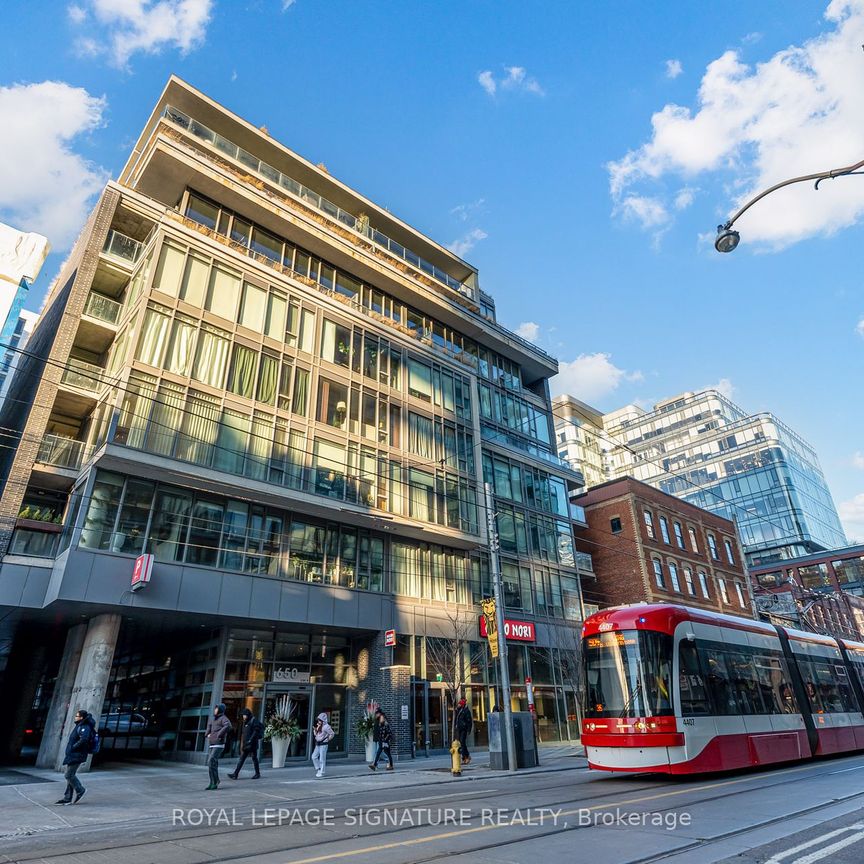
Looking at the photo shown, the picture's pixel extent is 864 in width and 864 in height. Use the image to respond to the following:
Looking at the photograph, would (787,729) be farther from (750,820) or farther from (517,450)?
(517,450)

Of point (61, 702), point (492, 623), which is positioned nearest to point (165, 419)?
point (61, 702)

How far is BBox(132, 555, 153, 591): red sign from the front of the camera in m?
17.4

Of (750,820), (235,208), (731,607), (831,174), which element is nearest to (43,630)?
(235,208)

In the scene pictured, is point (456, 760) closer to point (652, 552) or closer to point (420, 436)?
point (420, 436)

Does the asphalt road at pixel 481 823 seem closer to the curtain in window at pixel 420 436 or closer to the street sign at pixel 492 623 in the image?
the street sign at pixel 492 623

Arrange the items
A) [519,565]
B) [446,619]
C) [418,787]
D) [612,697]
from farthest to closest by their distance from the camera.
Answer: [519,565]
[446,619]
[418,787]
[612,697]

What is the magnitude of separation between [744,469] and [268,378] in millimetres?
83363

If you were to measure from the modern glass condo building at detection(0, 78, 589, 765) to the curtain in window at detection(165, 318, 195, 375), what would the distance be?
8cm

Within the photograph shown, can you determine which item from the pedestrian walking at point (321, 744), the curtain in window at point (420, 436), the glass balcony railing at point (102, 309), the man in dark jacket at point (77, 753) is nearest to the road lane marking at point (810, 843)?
the man in dark jacket at point (77, 753)

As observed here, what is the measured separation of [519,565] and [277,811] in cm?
2157

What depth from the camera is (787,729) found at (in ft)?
48.7

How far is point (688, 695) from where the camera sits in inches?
485

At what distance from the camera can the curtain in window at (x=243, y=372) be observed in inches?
891

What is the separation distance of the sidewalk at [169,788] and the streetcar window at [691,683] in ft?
19.3
